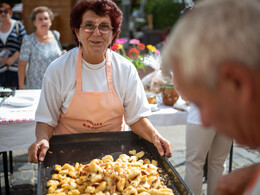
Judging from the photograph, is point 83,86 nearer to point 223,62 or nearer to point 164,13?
point 223,62

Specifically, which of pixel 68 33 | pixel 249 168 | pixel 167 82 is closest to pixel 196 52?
pixel 249 168

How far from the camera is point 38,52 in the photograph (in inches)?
178

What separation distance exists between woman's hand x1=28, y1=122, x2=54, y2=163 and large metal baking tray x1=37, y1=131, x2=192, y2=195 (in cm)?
5

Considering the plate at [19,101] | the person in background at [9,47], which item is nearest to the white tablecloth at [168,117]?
the plate at [19,101]

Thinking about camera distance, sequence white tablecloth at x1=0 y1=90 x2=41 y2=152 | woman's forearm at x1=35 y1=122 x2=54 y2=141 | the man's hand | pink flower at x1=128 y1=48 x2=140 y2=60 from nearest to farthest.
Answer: the man's hand < woman's forearm at x1=35 y1=122 x2=54 y2=141 < white tablecloth at x1=0 y1=90 x2=41 y2=152 < pink flower at x1=128 y1=48 x2=140 y2=60

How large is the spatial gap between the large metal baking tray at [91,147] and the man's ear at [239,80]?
1.21 m

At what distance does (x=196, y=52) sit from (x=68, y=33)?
8719mm

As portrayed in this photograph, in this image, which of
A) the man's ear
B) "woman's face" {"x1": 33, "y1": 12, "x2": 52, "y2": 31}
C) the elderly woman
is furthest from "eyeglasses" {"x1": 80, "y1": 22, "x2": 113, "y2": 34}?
"woman's face" {"x1": 33, "y1": 12, "x2": 52, "y2": 31}

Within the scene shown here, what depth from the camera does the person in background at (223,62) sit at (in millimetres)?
588

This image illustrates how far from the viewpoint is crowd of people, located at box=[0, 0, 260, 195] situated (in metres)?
0.60

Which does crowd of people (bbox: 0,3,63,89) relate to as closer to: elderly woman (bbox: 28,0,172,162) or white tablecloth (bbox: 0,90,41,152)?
white tablecloth (bbox: 0,90,41,152)

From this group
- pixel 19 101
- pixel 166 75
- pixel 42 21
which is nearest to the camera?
pixel 166 75

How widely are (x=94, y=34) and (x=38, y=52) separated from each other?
2692 millimetres

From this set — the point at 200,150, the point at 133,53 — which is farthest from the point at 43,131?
the point at 133,53
